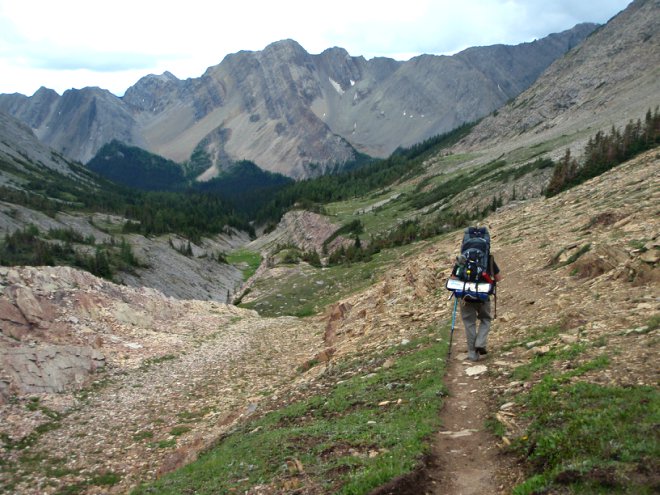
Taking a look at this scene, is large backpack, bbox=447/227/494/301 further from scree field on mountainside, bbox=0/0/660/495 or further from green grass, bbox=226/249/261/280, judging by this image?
green grass, bbox=226/249/261/280

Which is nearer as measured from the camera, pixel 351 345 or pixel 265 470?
pixel 265 470

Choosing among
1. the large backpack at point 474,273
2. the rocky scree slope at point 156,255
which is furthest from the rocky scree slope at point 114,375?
the rocky scree slope at point 156,255

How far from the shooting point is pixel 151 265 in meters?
103

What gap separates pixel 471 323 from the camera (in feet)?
52.2

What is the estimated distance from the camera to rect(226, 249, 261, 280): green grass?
412ft

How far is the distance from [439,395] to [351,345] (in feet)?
39.6

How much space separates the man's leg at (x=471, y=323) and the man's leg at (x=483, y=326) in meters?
0.14

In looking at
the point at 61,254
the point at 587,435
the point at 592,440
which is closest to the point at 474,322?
the point at 587,435

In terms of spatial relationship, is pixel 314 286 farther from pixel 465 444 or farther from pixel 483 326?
pixel 465 444

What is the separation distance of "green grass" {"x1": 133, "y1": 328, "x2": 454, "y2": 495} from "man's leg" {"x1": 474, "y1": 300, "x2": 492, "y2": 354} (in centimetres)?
142

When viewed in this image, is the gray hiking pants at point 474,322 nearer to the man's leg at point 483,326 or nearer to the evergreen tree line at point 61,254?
the man's leg at point 483,326

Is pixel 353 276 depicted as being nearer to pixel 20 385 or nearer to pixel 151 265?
pixel 20 385

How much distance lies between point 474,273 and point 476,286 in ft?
1.43

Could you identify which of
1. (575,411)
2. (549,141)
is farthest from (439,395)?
(549,141)
